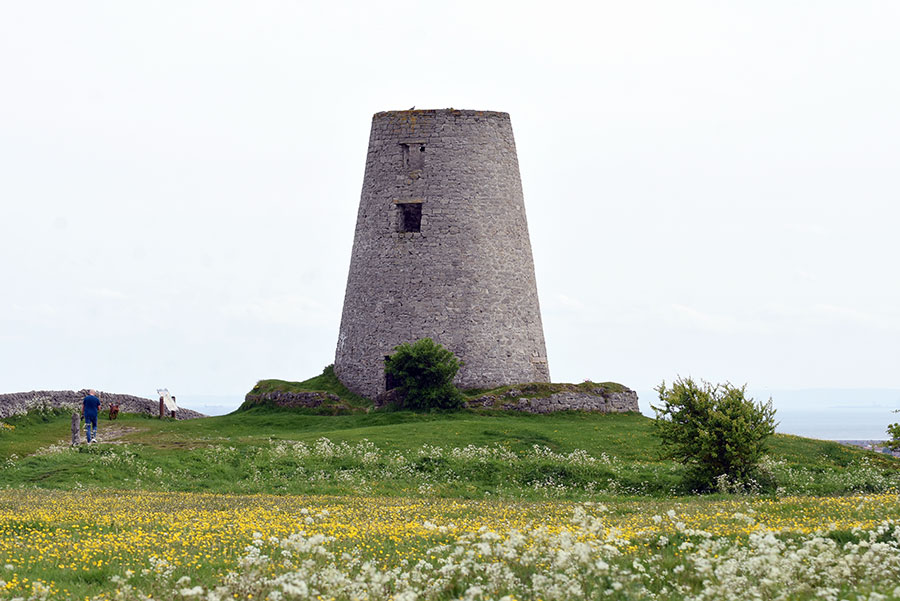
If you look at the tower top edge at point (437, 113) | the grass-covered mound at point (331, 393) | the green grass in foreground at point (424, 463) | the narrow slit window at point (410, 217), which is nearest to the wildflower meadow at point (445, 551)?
the green grass in foreground at point (424, 463)

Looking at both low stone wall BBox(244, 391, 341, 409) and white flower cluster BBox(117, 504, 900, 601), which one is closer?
white flower cluster BBox(117, 504, 900, 601)

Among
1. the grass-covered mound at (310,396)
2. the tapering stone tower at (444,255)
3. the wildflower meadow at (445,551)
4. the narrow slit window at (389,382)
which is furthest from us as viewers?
the tapering stone tower at (444,255)

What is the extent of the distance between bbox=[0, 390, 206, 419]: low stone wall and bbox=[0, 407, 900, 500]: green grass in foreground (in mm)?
3551

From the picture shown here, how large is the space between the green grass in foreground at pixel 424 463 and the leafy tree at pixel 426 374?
2700 millimetres

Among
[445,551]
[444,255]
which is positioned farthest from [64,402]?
[445,551]

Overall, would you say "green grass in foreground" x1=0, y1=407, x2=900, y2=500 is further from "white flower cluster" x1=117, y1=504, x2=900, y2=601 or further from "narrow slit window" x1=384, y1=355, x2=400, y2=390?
"white flower cluster" x1=117, y1=504, x2=900, y2=601

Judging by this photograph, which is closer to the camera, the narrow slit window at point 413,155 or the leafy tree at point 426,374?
the leafy tree at point 426,374

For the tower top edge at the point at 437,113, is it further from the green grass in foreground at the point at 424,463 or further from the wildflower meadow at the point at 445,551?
the wildflower meadow at the point at 445,551

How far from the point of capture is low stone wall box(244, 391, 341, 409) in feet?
146

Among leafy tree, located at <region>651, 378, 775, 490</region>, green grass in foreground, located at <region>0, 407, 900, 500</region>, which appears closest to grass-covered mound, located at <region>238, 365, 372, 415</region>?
green grass in foreground, located at <region>0, 407, 900, 500</region>

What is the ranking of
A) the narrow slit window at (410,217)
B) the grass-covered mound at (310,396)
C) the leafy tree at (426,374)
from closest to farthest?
1. the leafy tree at (426,374)
2. the grass-covered mound at (310,396)
3. the narrow slit window at (410,217)

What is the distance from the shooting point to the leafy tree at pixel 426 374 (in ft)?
136

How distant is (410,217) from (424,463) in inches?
766

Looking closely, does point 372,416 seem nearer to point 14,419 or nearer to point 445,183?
point 445,183
